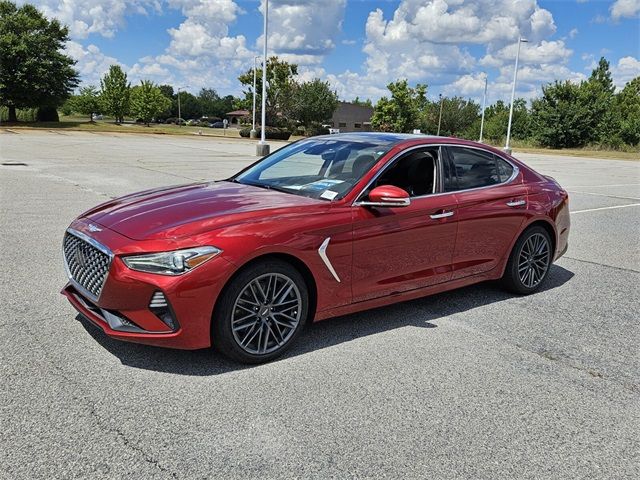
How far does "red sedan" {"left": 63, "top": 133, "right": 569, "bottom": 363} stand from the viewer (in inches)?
136

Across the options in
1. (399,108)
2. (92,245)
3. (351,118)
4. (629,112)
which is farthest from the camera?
(351,118)

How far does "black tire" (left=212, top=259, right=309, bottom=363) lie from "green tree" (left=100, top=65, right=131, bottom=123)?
2902 inches

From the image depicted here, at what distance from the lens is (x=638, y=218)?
11.4 m

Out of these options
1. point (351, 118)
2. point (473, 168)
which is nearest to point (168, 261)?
point (473, 168)

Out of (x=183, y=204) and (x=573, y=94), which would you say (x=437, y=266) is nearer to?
(x=183, y=204)

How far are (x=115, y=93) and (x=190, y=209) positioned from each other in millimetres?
73306

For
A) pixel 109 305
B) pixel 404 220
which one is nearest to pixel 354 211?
pixel 404 220

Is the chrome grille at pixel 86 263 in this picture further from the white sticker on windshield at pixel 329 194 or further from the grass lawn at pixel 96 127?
the grass lawn at pixel 96 127

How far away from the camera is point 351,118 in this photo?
318 ft

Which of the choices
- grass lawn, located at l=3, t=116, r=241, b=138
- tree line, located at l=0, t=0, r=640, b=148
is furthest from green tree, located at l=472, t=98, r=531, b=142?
grass lawn, located at l=3, t=116, r=241, b=138

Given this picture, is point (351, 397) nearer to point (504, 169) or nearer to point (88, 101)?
point (504, 169)

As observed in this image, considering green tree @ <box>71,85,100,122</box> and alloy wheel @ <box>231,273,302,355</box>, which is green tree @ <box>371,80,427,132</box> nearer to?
green tree @ <box>71,85,100,122</box>

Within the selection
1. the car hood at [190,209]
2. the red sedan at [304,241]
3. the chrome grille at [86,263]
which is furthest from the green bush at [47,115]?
the chrome grille at [86,263]

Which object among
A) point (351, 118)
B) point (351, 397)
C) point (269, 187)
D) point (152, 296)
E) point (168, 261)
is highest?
point (351, 118)
